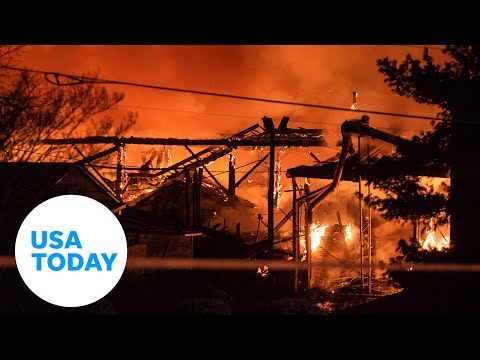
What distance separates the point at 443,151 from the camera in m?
13.0

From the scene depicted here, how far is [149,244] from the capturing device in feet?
67.6

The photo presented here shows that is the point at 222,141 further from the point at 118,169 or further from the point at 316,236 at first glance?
the point at 316,236

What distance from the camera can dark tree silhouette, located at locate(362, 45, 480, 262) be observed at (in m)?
12.8

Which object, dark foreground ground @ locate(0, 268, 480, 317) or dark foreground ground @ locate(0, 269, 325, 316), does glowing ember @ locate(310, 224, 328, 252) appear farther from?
dark foreground ground @ locate(0, 268, 480, 317)

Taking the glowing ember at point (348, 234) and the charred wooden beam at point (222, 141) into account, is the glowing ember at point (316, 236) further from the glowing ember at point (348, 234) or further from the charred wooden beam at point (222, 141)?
the charred wooden beam at point (222, 141)

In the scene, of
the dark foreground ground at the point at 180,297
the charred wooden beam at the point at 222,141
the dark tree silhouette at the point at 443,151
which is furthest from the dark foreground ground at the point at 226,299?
the charred wooden beam at the point at 222,141

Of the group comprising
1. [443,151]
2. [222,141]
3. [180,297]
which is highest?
[222,141]

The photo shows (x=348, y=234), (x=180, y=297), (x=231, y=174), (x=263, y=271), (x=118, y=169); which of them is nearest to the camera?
(x=180, y=297)

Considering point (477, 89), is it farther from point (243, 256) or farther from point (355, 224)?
point (355, 224)

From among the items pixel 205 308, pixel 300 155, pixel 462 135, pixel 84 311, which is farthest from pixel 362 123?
pixel 300 155

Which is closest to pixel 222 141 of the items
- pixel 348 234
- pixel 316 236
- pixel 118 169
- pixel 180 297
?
pixel 118 169

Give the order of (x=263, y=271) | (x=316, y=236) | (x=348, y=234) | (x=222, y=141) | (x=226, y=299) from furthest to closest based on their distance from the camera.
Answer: (x=348, y=234)
(x=316, y=236)
(x=263, y=271)
(x=222, y=141)
(x=226, y=299)

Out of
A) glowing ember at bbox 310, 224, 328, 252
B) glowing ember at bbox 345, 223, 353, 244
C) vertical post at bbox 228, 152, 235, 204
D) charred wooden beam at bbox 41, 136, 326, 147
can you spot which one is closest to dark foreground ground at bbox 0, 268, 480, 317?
glowing ember at bbox 310, 224, 328, 252

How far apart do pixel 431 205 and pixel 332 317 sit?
12.6 feet
